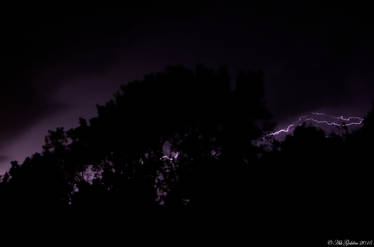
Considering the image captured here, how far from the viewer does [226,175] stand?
13219 mm

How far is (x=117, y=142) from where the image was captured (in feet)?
62.9

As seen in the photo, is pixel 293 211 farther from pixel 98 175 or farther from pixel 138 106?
pixel 98 175

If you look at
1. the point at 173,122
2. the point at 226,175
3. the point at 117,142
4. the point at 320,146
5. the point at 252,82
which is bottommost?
the point at 226,175

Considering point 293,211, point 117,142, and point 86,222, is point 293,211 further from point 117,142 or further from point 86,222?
point 117,142

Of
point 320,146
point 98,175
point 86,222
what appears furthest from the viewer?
point 98,175

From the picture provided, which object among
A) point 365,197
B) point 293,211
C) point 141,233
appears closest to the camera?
point 365,197

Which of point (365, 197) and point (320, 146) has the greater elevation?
point (320, 146)

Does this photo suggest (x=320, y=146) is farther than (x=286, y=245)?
Yes

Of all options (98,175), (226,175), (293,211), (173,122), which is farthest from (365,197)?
(98,175)

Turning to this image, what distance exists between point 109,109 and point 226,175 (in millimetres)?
11288

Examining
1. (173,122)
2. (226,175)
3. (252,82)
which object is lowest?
(226,175)

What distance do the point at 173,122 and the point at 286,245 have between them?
38.8ft

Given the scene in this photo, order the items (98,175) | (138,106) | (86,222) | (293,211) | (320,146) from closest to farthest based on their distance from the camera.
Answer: (293,211) < (320,146) < (86,222) < (138,106) < (98,175)

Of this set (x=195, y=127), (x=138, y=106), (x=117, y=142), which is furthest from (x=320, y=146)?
(x=117, y=142)
